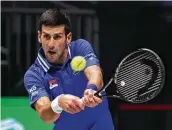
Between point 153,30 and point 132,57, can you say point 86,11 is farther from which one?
point 132,57

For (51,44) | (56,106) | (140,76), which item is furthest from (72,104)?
(140,76)

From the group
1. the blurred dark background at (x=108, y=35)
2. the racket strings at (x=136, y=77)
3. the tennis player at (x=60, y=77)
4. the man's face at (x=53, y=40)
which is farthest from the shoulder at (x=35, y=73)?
the blurred dark background at (x=108, y=35)

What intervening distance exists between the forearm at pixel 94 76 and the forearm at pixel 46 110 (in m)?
0.27

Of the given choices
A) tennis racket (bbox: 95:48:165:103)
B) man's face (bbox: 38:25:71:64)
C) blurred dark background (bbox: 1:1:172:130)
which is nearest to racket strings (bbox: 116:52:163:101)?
tennis racket (bbox: 95:48:165:103)

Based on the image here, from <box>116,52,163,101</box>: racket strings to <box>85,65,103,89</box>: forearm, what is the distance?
0.35ft

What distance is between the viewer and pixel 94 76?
3656mm

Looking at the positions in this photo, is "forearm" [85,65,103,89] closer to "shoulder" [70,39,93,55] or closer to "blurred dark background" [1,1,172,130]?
"shoulder" [70,39,93,55]

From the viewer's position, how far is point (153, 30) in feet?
17.9

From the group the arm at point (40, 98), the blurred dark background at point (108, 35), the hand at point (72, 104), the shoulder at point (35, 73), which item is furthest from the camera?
the blurred dark background at point (108, 35)

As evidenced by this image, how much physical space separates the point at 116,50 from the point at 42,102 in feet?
6.24

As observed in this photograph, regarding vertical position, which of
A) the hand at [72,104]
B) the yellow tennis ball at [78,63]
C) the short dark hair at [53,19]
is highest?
the short dark hair at [53,19]

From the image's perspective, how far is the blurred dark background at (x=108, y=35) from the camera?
5398 millimetres

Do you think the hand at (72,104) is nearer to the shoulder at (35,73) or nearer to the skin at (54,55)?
the skin at (54,55)

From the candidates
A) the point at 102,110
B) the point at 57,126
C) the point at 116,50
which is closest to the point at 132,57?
the point at 102,110
